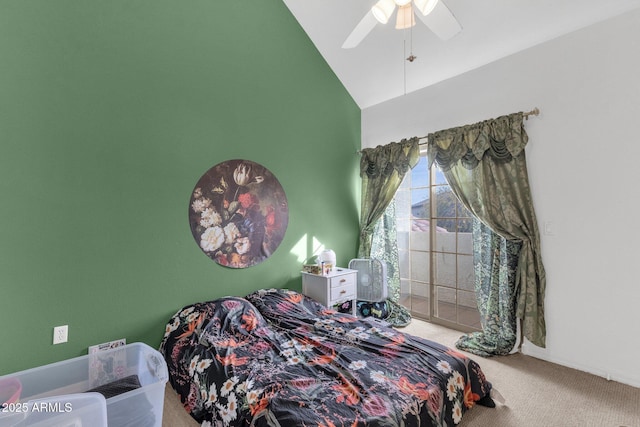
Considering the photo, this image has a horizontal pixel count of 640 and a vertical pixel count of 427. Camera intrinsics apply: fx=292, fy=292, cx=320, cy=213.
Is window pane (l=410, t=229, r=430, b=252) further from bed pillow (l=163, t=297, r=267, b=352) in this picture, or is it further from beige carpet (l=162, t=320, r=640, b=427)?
bed pillow (l=163, t=297, r=267, b=352)

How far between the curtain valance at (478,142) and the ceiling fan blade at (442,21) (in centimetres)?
123

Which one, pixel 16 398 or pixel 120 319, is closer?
pixel 16 398

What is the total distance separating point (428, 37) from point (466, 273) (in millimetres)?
2503

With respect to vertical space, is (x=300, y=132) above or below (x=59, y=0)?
below

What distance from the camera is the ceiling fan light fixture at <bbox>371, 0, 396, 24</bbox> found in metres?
1.84

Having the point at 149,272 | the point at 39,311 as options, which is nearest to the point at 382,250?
the point at 149,272

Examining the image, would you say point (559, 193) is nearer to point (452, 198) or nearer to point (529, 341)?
point (452, 198)

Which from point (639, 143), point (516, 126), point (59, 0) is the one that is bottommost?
point (639, 143)

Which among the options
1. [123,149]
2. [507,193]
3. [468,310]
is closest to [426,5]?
[507,193]

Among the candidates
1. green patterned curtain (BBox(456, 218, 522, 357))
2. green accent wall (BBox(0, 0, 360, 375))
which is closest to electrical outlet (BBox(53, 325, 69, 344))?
green accent wall (BBox(0, 0, 360, 375))

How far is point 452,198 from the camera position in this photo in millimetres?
3273

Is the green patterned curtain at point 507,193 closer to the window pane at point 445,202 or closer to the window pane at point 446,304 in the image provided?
the window pane at point 445,202

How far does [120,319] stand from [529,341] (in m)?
3.47

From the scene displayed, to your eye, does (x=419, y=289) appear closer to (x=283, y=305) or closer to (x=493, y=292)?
(x=493, y=292)
